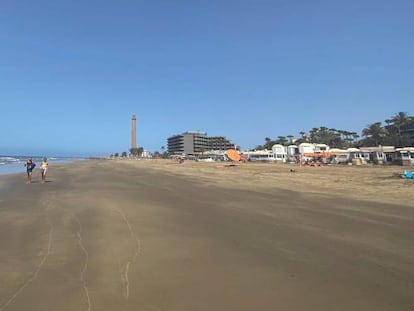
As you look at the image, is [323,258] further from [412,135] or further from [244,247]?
[412,135]

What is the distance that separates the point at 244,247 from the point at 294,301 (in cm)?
273

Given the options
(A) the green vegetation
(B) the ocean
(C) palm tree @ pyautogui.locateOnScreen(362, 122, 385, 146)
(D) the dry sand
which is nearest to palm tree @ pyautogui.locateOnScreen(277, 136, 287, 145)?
(A) the green vegetation

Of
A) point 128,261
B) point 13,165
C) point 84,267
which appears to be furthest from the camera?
point 13,165

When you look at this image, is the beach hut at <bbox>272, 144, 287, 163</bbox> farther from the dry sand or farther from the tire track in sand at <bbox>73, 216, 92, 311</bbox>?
the tire track in sand at <bbox>73, 216, 92, 311</bbox>

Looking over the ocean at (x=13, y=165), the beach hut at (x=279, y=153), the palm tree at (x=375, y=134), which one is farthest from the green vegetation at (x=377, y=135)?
the ocean at (x=13, y=165)

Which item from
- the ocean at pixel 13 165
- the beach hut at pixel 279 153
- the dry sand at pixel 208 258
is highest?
the beach hut at pixel 279 153

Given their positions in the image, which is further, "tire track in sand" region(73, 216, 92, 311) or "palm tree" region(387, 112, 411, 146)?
"palm tree" region(387, 112, 411, 146)

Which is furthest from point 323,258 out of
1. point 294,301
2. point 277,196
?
point 277,196

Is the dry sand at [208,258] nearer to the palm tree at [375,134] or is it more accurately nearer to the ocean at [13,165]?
the ocean at [13,165]

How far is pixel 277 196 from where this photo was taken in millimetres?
16328

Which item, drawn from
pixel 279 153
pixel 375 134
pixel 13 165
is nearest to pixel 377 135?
pixel 375 134

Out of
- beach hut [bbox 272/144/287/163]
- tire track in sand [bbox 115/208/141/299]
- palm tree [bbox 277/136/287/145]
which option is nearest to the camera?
tire track in sand [bbox 115/208/141/299]

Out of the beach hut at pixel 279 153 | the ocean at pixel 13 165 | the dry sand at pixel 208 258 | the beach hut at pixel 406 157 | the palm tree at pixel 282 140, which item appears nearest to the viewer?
the dry sand at pixel 208 258

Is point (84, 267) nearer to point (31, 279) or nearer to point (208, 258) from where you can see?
point (31, 279)
